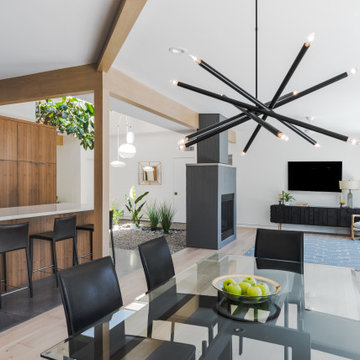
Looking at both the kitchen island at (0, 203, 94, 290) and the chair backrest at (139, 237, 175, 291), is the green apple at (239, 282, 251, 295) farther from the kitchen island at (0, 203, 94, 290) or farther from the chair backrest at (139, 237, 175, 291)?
the kitchen island at (0, 203, 94, 290)

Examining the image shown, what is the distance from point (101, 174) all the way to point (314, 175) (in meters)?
5.74

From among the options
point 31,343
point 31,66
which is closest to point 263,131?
point 31,66

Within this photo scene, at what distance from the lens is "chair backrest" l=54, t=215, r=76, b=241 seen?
3.41 m

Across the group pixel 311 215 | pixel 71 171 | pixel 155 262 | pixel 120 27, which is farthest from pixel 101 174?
pixel 71 171

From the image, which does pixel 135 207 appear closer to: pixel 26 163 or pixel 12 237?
pixel 26 163

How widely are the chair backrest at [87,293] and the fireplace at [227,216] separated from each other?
428 cm

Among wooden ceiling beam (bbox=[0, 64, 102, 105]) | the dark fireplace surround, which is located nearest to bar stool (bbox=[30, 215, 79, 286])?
wooden ceiling beam (bbox=[0, 64, 102, 105])

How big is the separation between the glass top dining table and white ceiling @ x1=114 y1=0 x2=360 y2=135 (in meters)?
1.96

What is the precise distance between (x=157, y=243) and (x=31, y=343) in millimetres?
1211

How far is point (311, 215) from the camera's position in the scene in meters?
7.11

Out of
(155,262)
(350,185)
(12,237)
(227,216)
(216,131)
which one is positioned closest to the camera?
(216,131)

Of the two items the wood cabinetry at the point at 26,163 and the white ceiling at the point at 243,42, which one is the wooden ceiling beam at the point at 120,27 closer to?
the white ceiling at the point at 243,42

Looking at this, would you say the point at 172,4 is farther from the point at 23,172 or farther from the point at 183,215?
the point at 183,215

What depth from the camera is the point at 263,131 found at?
8023mm
